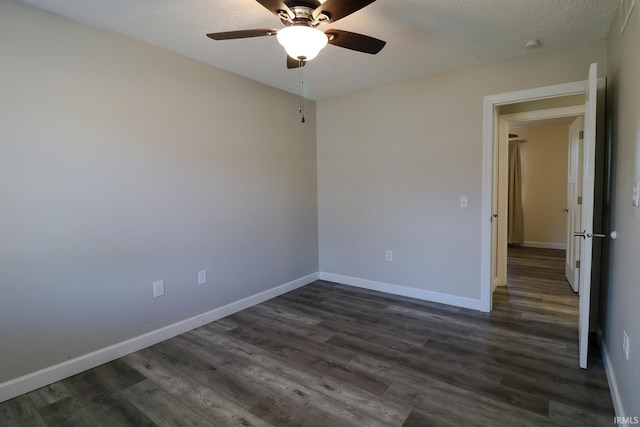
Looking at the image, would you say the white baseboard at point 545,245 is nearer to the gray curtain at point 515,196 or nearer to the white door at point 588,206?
the gray curtain at point 515,196

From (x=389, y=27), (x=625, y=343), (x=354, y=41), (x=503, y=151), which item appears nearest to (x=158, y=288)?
(x=354, y=41)

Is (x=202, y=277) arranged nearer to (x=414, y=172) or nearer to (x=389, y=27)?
(x=414, y=172)

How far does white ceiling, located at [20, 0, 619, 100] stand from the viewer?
203cm

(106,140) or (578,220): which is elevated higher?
(106,140)

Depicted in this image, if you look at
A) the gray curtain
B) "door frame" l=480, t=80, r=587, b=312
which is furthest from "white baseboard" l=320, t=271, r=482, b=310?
the gray curtain

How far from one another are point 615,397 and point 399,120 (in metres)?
2.88

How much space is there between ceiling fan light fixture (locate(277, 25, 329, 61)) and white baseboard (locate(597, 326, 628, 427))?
2455 mm

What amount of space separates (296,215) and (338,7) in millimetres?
2746

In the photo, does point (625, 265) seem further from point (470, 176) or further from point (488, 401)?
point (470, 176)

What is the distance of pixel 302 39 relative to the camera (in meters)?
1.67

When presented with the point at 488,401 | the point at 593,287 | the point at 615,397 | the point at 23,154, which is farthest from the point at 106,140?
the point at 593,287

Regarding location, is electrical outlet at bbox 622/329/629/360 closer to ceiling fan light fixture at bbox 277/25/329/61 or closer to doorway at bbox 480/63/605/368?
doorway at bbox 480/63/605/368

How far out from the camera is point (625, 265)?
5.89ft

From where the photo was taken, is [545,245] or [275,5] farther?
[545,245]
